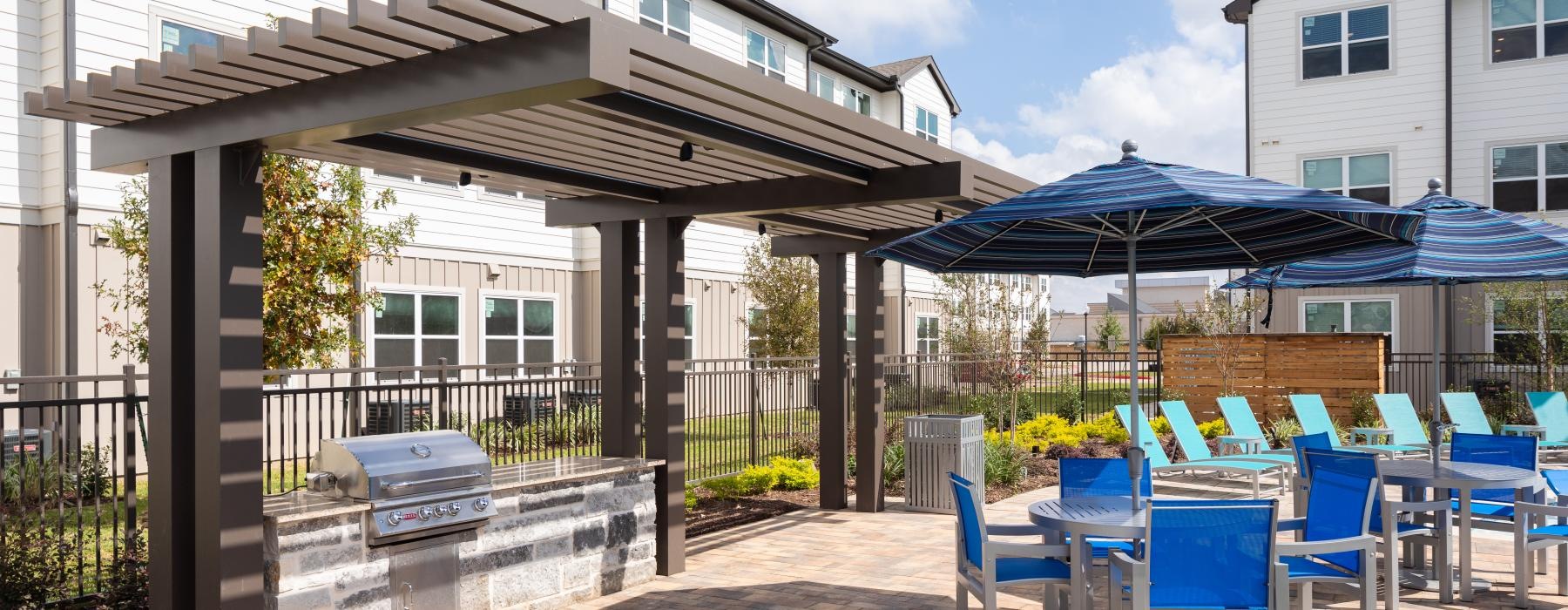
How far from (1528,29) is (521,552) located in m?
20.7

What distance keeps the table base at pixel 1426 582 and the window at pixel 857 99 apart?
62.6ft

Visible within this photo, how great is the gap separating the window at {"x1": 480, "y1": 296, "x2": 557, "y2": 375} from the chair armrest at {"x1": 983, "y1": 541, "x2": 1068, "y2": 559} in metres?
12.5

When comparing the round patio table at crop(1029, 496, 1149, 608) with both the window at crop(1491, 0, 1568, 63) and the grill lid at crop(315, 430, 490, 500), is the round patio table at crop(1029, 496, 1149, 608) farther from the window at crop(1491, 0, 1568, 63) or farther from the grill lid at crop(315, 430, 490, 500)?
the window at crop(1491, 0, 1568, 63)

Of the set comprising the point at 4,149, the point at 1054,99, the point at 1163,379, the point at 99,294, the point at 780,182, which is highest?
the point at 1054,99

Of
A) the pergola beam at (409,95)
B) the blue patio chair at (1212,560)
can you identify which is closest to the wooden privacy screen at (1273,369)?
the blue patio chair at (1212,560)

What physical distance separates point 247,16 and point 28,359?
471cm

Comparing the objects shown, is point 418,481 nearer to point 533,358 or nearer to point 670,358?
point 670,358

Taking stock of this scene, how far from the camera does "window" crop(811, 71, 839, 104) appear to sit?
23844mm

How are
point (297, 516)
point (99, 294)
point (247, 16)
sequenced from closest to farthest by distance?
point (297, 516) → point (99, 294) → point (247, 16)

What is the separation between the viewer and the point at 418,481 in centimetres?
590

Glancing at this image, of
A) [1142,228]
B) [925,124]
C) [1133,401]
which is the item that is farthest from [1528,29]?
[1133,401]

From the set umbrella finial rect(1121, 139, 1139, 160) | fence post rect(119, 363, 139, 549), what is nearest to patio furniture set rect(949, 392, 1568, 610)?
umbrella finial rect(1121, 139, 1139, 160)

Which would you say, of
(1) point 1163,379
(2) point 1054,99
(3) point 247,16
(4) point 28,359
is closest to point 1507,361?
(1) point 1163,379

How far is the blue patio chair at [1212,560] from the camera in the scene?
183 inches
